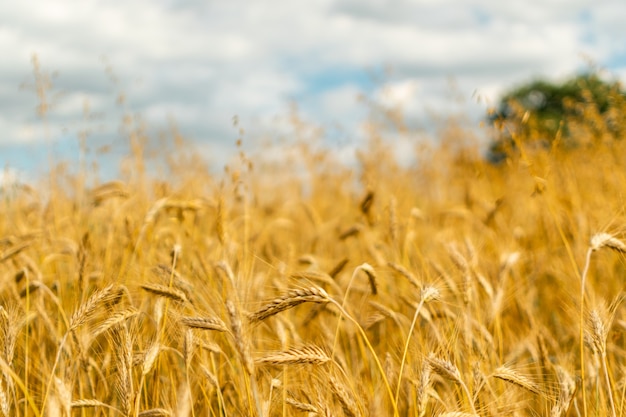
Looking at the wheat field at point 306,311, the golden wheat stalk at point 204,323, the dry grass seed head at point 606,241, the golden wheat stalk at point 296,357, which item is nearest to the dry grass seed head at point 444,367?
the wheat field at point 306,311

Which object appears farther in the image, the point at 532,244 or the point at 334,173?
the point at 334,173

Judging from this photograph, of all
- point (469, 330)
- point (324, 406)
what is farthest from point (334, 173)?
point (324, 406)

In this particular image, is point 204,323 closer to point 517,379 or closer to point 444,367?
point 444,367

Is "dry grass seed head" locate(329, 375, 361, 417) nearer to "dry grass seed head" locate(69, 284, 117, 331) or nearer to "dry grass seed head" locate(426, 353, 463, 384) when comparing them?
"dry grass seed head" locate(426, 353, 463, 384)

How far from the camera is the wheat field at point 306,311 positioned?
1761 millimetres

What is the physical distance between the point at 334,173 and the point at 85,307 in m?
6.22

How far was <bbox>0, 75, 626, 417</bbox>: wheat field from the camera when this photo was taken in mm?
1761

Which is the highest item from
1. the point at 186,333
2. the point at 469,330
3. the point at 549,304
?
the point at 186,333

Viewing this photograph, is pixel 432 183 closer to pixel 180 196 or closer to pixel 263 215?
pixel 263 215

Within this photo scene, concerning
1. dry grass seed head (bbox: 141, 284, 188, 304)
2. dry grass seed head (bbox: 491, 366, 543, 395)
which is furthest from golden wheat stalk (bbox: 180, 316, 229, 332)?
dry grass seed head (bbox: 491, 366, 543, 395)

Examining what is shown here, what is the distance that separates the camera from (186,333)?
177cm

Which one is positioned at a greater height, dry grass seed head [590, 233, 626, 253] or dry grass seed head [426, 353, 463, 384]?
dry grass seed head [590, 233, 626, 253]

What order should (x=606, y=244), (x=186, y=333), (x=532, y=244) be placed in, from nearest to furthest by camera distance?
1. (x=186, y=333)
2. (x=606, y=244)
3. (x=532, y=244)

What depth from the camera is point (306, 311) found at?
11.1 ft
